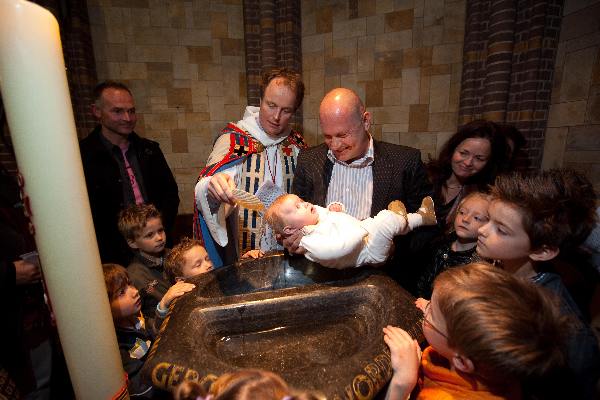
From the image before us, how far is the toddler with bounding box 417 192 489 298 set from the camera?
1.93m

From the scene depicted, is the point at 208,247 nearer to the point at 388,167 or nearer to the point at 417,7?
the point at 388,167

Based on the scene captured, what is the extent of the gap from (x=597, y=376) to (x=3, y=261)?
8.27 ft

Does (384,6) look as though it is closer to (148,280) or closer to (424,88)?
(424,88)

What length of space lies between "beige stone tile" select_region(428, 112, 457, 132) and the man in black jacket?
153 inches

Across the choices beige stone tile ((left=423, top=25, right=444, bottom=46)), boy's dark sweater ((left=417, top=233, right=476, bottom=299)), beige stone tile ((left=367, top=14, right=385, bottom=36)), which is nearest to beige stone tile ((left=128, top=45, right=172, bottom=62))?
beige stone tile ((left=367, top=14, right=385, bottom=36))

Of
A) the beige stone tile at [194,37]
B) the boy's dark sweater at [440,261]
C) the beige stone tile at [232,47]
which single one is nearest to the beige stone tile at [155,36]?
the beige stone tile at [194,37]

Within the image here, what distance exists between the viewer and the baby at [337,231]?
1480 mm

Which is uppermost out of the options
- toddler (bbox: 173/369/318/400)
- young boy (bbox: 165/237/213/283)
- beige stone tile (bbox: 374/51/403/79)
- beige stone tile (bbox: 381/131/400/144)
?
beige stone tile (bbox: 374/51/403/79)

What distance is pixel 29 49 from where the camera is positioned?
2.07 feet

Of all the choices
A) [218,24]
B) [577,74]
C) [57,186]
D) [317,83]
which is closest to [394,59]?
[317,83]

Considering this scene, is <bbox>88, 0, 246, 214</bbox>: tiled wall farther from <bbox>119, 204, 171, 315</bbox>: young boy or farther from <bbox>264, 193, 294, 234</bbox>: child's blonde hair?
<bbox>264, 193, 294, 234</bbox>: child's blonde hair

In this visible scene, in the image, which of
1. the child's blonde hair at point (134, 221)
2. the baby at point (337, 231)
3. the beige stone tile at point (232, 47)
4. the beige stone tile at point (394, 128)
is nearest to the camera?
the baby at point (337, 231)

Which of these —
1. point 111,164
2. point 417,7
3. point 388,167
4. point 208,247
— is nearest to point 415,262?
point 388,167

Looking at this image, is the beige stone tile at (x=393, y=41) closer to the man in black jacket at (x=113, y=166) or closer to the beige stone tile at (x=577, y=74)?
the beige stone tile at (x=577, y=74)
